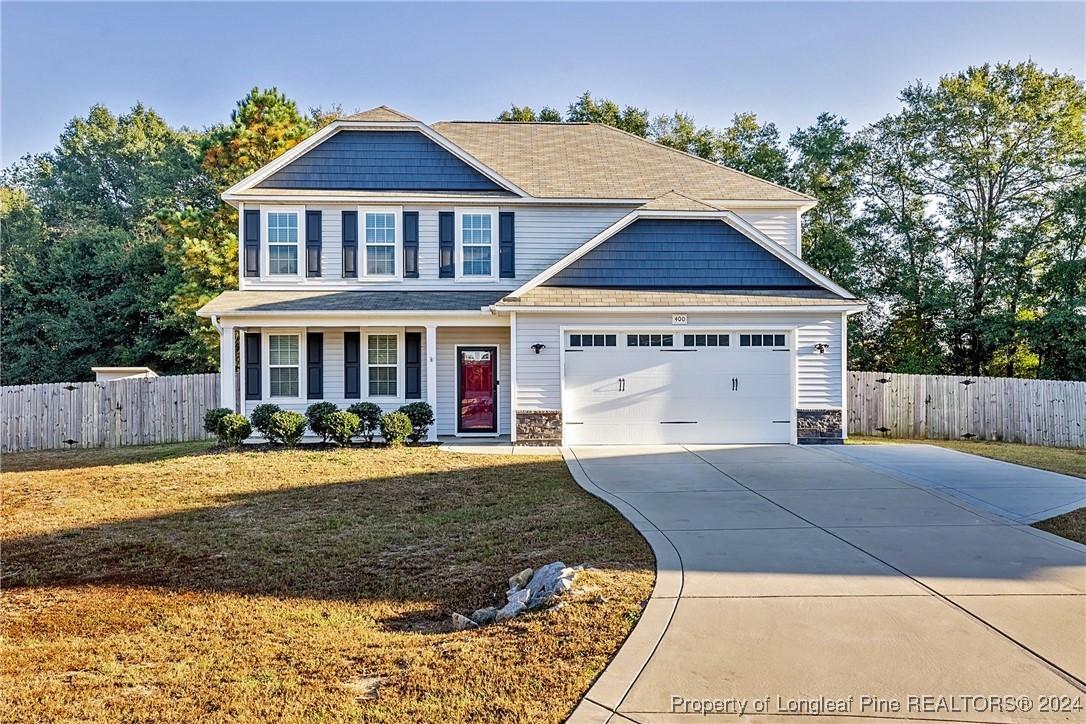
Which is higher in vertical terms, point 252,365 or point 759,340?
point 759,340

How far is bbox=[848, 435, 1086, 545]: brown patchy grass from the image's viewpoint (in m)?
7.26

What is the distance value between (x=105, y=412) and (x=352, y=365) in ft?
23.7

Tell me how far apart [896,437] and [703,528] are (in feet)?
42.8

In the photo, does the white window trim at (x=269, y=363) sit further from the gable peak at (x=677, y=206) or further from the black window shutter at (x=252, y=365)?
the gable peak at (x=677, y=206)

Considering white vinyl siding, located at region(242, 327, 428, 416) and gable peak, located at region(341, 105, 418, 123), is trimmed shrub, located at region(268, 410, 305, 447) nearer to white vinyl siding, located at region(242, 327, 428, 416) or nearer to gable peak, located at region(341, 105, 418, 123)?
white vinyl siding, located at region(242, 327, 428, 416)

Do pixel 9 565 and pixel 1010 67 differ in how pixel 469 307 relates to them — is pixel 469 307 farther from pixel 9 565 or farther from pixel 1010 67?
pixel 1010 67

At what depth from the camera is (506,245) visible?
656 inches

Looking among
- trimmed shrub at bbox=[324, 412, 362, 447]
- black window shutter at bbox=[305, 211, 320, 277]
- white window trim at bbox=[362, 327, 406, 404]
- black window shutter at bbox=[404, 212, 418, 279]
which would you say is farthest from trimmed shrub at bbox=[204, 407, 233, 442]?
black window shutter at bbox=[404, 212, 418, 279]

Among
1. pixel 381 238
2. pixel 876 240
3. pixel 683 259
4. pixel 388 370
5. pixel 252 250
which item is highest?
pixel 876 240

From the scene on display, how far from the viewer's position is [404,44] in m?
13.9

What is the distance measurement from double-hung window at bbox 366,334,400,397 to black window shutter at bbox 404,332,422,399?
201mm

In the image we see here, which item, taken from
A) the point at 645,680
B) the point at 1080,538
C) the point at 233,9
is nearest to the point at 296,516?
the point at 645,680

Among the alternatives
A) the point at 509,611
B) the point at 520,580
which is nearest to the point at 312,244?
the point at 520,580

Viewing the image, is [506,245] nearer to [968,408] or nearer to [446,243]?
[446,243]
